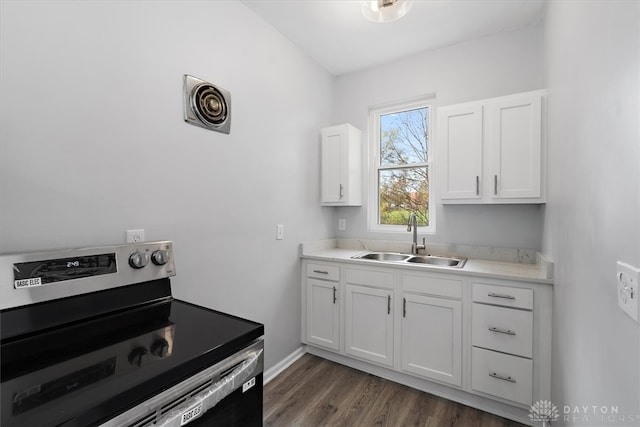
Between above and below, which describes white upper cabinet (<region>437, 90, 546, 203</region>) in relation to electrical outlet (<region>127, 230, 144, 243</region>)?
above

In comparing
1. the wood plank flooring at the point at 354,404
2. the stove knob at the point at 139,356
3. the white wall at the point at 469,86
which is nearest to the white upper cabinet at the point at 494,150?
the white wall at the point at 469,86

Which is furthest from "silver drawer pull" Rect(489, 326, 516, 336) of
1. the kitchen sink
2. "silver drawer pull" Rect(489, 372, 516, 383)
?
the kitchen sink

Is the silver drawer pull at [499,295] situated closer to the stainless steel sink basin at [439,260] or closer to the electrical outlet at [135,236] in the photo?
the stainless steel sink basin at [439,260]

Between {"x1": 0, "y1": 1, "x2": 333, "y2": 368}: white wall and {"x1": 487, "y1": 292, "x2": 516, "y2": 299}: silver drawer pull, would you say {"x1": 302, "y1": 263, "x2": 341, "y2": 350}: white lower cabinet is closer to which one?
{"x1": 0, "y1": 1, "x2": 333, "y2": 368}: white wall

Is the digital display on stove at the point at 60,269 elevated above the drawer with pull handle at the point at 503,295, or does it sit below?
above

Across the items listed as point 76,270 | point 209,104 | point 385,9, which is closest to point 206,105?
point 209,104

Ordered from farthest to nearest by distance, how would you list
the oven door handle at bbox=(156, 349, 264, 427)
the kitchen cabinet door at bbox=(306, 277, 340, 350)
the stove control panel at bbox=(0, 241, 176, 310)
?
the kitchen cabinet door at bbox=(306, 277, 340, 350), the stove control panel at bbox=(0, 241, 176, 310), the oven door handle at bbox=(156, 349, 264, 427)

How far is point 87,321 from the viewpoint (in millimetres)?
1069

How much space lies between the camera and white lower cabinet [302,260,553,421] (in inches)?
68.0

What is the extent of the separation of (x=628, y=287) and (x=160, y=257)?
1.60m

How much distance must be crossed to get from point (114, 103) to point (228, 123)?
68cm

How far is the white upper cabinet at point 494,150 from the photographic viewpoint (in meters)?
1.97

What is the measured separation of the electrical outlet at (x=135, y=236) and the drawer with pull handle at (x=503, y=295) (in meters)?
1.98

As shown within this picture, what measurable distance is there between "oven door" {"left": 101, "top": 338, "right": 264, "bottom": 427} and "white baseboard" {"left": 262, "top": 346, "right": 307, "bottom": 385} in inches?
51.4
